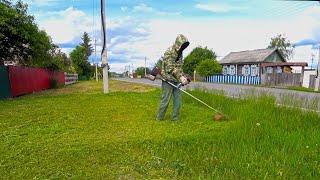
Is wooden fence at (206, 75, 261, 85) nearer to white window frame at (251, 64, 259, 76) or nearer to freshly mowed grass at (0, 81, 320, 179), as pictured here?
white window frame at (251, 64, 259, 76)

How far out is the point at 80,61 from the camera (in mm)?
76562

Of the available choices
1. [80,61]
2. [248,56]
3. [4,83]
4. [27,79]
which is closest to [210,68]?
[248,56]

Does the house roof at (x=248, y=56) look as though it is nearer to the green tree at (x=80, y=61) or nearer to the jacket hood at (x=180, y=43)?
the green tree at (x=80, y=61)

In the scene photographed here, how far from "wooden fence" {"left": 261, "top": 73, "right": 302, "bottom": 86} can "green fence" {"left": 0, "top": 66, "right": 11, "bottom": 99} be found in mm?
28242

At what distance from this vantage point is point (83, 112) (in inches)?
384

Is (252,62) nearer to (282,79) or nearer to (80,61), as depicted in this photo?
(282,79)

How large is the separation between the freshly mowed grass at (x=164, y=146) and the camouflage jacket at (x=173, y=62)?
1.04 meters

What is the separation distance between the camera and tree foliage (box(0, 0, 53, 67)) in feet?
49.5

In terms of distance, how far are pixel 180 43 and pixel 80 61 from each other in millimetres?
70857

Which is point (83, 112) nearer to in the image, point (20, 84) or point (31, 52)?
point (31, 52)

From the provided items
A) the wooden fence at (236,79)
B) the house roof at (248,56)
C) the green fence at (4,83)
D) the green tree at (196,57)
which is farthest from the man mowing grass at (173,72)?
the green tree at (196,57)

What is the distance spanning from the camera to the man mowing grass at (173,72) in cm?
805

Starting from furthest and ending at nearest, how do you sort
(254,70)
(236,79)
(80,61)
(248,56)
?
(80,61), (248,56), (254,70), (236,79)

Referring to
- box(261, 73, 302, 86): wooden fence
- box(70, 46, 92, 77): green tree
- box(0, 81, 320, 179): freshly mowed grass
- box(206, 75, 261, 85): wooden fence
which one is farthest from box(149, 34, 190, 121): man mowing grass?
box(70, 46, 92, 77): green tree
